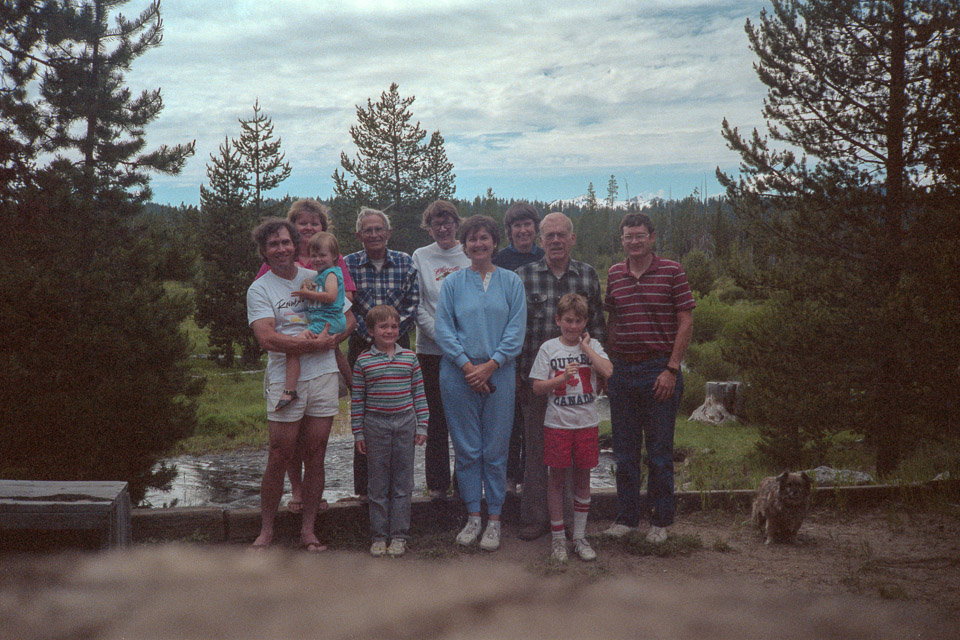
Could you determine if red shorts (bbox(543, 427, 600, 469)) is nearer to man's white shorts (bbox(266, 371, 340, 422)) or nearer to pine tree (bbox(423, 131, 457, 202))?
man's white shorts (bbox(266, 371, 340, 422))

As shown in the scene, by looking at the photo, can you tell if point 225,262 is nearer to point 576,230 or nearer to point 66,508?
point 66,508

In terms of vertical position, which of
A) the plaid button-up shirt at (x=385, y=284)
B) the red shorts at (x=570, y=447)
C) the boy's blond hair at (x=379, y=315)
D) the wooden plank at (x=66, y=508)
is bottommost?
the wooden plank at (x=66, y=508)

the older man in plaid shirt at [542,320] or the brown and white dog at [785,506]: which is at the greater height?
the older man in plaid shirt at [542,320]

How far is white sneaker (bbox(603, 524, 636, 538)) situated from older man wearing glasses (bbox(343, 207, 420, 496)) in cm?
185

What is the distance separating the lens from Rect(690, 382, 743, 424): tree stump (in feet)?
45.8

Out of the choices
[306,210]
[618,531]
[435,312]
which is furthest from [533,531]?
[306,210]

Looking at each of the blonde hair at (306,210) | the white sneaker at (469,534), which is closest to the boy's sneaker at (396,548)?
the white sneaker at (469,534)

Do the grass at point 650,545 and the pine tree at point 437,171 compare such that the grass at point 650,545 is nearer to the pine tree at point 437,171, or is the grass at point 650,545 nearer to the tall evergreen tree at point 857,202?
the tall evergreen tree at point 857,202

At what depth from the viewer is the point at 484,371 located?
475 cm

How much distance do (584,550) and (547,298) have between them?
175cm

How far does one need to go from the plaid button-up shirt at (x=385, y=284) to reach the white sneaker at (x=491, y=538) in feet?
5.15

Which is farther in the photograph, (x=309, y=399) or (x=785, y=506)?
(x=785, y=506)

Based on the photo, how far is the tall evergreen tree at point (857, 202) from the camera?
7.27m

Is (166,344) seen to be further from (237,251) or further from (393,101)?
(393,101)
